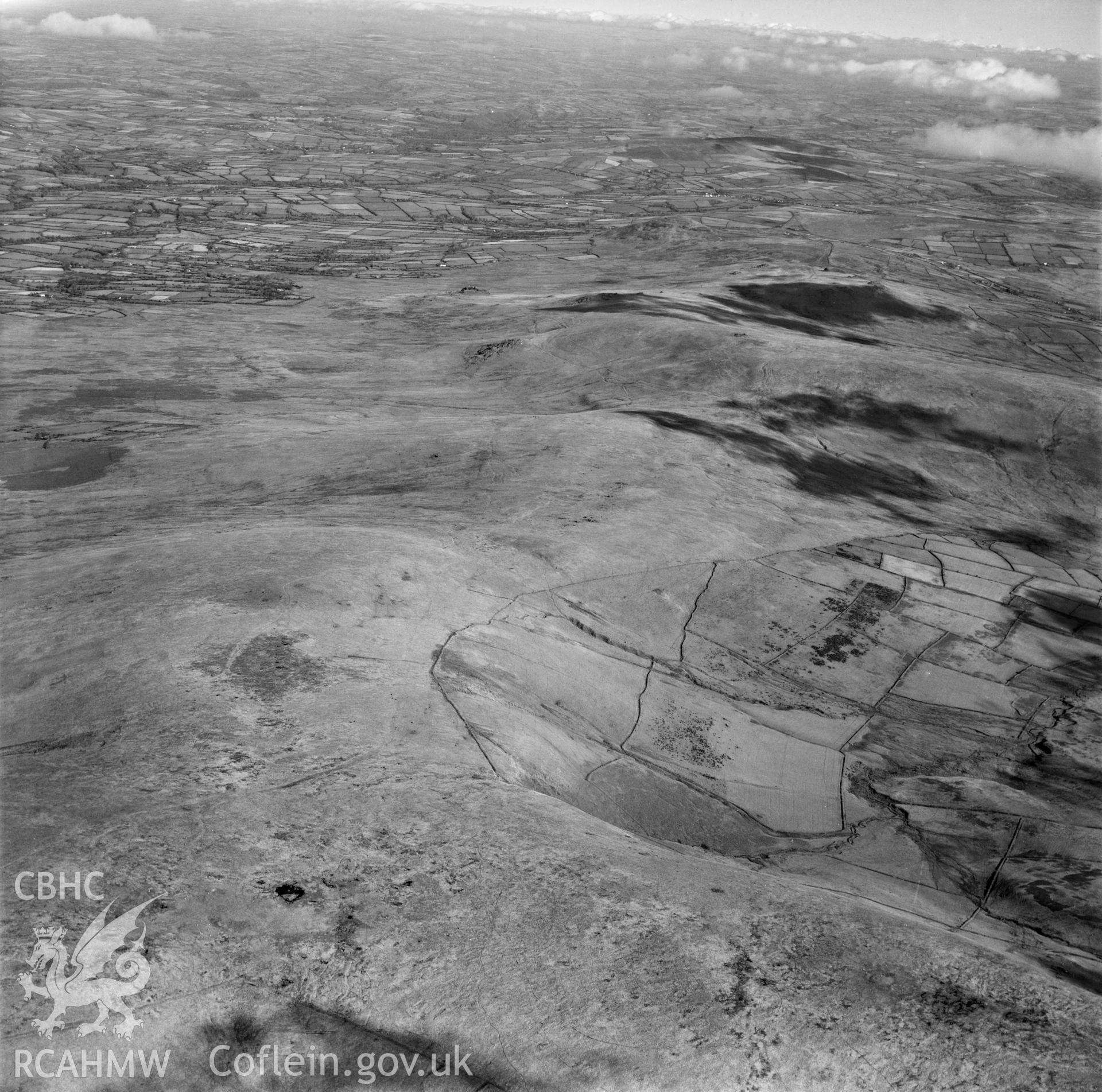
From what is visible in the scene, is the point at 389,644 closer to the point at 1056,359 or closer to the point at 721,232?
the point at 1056,359

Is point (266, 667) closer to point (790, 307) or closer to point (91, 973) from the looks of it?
point (91, 973)

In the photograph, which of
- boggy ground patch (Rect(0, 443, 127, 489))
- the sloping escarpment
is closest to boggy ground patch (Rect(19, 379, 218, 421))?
boggy ground patch (Rect(0, 443, 127, 489))

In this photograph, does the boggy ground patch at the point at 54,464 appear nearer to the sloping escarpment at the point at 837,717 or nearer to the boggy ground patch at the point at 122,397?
the boggy ground patch at the point at 122,397

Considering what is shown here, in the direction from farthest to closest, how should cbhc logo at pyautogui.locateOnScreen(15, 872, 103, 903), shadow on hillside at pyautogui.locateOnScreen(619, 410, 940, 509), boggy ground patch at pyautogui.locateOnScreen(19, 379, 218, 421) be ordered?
1. boggy ground patch at pyautogui.locateOnScreen(19, 379, 218, 421)
2. shadow on hillside at pyautogui.locateOnScreen(619, 410, 940, 509)
3. cbhc logo at pyautogui.locateOnScreen(15, 872, 103, 903)

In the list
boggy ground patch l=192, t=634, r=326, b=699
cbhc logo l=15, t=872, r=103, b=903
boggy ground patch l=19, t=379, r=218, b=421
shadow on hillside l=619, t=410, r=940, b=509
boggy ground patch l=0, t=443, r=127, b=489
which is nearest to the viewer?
cbhc logo l=15, t=872, r=103, b=903

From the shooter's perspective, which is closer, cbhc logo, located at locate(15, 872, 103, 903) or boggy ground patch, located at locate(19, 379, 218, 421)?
cbhc logo, located at locate(15, 872, 103, 903)

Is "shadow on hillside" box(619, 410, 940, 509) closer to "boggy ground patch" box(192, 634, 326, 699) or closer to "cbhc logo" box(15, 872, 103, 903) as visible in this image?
Result: "boggy ground patch" box(192, 634, 326, 699)

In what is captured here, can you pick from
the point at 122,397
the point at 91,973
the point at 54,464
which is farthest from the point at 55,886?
the point at 122,397
